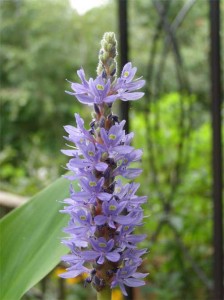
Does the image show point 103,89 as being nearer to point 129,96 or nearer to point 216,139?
point 129,96

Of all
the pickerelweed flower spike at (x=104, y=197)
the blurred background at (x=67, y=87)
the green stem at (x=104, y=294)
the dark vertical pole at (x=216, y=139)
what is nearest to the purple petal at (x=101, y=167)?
the pickerelweed flower spike at (x=104, y=197)

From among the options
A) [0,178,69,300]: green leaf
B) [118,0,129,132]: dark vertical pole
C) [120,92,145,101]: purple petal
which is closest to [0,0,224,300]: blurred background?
[118,0,129,132]: dark vertical pole

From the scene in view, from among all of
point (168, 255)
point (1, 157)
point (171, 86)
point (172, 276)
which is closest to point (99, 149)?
point (172, 276)

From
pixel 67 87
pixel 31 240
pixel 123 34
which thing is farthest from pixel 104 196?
pixel 67 87

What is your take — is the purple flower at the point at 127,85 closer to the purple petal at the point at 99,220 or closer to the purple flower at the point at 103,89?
the purple flower at the point at 103,89

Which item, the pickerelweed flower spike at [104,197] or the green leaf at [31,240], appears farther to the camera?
the green leaf at [31,240]

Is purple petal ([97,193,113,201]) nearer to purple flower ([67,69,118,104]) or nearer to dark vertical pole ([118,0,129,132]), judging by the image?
purple flower ([67,69,118,104])

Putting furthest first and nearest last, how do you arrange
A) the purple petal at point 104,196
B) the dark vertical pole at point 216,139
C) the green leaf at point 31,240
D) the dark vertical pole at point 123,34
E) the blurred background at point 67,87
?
the blurred background at point 67,87 < the dark vertical pole at point 123,34 < the dark vertical pole at point 216,139 < the green leaf at point 31,240 < the purple petal at point 104,196
